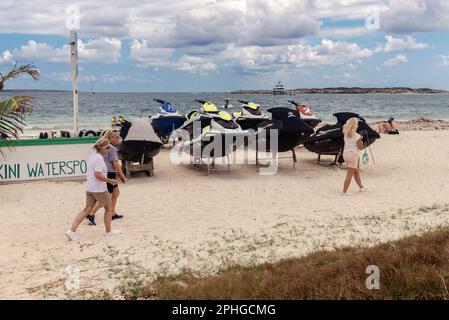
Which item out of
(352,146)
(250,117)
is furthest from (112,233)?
(250,117)

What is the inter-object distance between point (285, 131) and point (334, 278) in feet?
29.8

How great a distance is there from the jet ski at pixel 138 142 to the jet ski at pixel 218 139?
126 centimetres

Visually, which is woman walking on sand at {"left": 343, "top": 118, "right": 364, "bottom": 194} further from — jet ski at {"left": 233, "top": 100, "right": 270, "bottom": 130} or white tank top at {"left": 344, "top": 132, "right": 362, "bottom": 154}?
jet ski at {"left": 233, "top": 100, "right": 270, "bottom": 130}

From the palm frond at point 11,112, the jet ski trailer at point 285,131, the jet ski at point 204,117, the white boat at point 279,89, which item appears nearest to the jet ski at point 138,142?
the jet ski at point 204,117

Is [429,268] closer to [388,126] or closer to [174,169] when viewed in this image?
[174,169]

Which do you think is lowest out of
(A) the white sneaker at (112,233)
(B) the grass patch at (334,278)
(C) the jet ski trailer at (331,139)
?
(A) the white sneaker at (112,233)

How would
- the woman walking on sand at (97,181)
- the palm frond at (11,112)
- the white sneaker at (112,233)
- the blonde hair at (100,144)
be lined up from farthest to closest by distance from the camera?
the palm frond at (11,112) → the white sneaker at (112,233) → the blonde hair at (100,144) → the woman walking on sand at (97,181)

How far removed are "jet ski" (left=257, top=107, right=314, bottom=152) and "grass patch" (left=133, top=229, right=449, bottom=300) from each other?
7975 millimetres

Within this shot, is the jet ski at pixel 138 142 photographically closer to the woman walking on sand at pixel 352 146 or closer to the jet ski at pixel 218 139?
the jet ski at pixel 218 139

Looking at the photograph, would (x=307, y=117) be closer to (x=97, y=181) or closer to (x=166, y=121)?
(x=166, y=121)

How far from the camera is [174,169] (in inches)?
548

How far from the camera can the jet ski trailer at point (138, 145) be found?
1202cm

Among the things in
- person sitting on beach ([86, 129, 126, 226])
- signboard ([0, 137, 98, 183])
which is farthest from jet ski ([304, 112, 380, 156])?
person sitting on beach ([86, 129, 126, 226])
